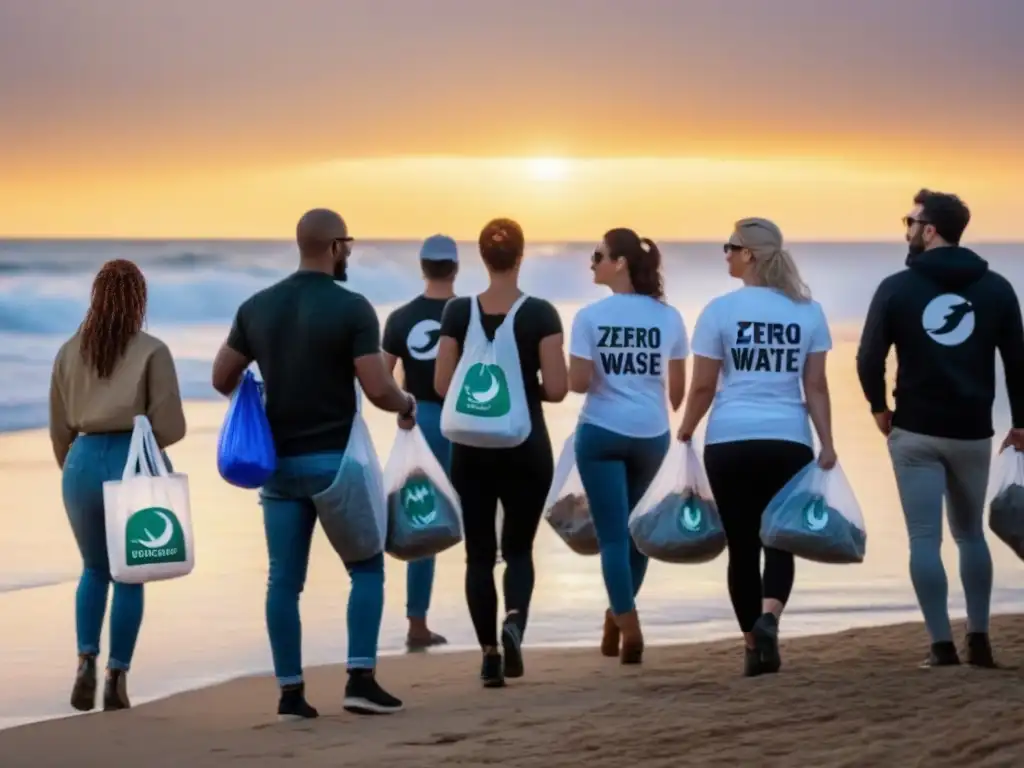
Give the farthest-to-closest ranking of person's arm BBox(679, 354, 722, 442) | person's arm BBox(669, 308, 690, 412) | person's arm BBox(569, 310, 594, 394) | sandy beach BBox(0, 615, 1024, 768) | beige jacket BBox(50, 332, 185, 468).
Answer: person's arm BBox(669, 308, 690, 412) < person's arm BBox(569, 310, 594, 394) < person's arm BBox(679, 354, 722, 442) < beige jacket BBox(50, 332, 185, 468) < sandy beach BBox(0, 615, 1024, 768)

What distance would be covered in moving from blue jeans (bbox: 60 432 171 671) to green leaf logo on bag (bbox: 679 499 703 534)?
183 cm

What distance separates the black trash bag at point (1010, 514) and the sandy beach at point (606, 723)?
17.7 inches

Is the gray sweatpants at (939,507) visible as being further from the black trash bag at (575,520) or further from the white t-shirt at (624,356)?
the black trash bag at (575,520)

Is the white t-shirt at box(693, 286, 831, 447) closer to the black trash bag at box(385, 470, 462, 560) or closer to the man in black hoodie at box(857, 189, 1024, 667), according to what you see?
the man in black hoodie at box(857, 189, 1024, 667)

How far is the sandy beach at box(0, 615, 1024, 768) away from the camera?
203 inches

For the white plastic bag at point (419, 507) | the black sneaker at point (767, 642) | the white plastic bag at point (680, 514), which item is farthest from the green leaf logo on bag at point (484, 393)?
the black sneaker at point (767, 642)

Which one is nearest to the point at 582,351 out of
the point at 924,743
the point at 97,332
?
the point at 97,332

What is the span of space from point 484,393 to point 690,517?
952mm

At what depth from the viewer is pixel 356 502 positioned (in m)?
5.82

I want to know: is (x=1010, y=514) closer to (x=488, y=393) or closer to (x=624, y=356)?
(x=624, y=356)

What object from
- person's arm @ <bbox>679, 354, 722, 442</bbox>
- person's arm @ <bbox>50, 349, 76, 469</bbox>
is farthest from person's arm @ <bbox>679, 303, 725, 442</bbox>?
person's arm @ <bbox>50, 349, 76, 469</bbox>

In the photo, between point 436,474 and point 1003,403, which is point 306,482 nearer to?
point 436,474

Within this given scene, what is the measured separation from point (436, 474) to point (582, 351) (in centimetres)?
80

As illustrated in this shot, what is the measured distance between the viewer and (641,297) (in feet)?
22.6
